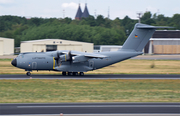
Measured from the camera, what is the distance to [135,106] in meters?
14.5

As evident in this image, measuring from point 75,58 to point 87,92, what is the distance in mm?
10175

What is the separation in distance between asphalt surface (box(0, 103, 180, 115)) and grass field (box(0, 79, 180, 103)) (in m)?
1.51

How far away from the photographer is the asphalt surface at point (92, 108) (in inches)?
514

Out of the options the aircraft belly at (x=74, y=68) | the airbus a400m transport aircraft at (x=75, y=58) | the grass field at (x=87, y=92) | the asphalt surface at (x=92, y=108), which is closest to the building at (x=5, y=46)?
the airbus a400m transport aircraft at (x=75, y=58)

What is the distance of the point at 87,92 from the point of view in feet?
64.8

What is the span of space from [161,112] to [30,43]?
61692 millimetres

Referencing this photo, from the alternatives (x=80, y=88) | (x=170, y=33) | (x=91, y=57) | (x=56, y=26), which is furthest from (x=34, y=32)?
(x=80, y=88)

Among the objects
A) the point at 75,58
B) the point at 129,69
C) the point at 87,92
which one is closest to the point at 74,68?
the point at 75,58

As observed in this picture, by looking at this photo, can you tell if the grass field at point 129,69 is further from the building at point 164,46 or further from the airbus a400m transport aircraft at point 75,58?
the building at point 164,46

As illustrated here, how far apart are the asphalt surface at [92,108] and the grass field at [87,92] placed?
1508mm

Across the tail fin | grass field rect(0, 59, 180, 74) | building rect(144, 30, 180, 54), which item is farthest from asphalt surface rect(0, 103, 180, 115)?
building rect(144, 30, 180, 54)

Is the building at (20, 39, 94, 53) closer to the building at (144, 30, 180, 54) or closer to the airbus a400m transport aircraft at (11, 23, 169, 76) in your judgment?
the building at (144, 30, 180, 54)

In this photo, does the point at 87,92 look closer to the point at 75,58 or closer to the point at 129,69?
the point at 75,58

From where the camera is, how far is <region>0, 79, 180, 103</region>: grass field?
55.5ft
